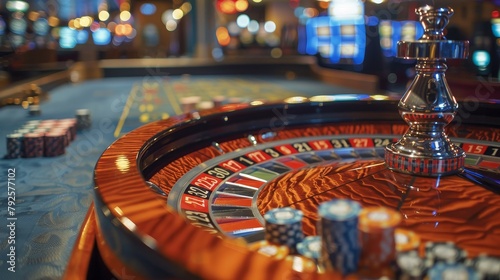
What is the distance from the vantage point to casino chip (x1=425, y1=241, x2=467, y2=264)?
0.80 m

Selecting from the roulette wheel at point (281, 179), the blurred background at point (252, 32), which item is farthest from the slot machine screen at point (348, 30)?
the roulette wheel at point (281, 179)

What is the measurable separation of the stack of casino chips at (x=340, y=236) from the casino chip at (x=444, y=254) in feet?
0.41

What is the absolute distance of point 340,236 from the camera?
2.55 ft

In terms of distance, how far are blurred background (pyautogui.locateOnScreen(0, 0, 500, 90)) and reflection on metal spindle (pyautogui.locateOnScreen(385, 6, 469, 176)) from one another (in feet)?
0.34

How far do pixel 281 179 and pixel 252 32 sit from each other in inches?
1071

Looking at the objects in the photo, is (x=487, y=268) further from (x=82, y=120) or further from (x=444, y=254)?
(x=82, y=120)

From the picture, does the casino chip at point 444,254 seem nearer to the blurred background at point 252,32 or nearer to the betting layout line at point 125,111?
the blurred background at point 252,32

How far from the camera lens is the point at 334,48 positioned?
1634 cm

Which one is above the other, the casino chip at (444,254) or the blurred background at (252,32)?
the blurred background at (252,32)

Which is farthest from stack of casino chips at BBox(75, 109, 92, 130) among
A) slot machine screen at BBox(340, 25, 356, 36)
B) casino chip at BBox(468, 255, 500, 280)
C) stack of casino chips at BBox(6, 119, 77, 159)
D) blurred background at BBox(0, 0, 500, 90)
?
slot machine screen at BBox(340, 25, 356, 36)

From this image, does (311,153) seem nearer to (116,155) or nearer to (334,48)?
(116,155)

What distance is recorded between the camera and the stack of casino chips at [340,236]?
2.52 ft

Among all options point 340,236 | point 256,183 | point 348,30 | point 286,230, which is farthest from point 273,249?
point 348,30

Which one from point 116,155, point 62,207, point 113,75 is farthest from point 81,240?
point 113,75
